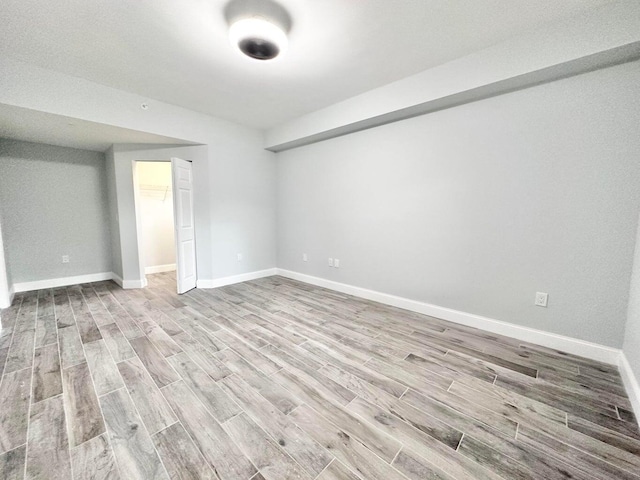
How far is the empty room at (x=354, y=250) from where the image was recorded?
4.15 ft

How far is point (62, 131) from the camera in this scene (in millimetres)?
3100

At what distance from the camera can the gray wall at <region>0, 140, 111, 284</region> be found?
11.6 ft

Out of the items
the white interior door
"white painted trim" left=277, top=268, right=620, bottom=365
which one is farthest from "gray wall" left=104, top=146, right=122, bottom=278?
"white painted trim" left=277, top=268, right=620, bottom=365

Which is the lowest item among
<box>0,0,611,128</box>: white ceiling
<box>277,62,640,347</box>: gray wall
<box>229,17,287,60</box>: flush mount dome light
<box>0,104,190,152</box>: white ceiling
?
<box>277,62,640,347</box>: gray wall

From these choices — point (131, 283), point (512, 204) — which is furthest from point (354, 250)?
point (131, 283)

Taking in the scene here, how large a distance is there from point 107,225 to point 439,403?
219 inches

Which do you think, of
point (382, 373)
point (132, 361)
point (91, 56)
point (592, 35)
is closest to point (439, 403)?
point (382, 373)

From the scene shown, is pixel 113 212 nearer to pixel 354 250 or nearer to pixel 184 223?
pixel 184 223

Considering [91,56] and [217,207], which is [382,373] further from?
[91,56]

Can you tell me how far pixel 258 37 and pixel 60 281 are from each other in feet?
16.0

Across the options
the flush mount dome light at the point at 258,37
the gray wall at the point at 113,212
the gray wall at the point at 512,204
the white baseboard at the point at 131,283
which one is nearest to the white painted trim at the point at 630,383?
the gray wall at the point at 512,204

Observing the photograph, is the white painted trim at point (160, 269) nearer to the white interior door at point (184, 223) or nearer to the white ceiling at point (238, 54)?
the white interior door at point (184, 223)

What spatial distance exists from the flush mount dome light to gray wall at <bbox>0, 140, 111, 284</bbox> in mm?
3962

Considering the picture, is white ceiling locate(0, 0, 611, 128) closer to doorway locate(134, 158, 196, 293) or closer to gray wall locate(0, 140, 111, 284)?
doorway locate(134, 158, 196, 293)
